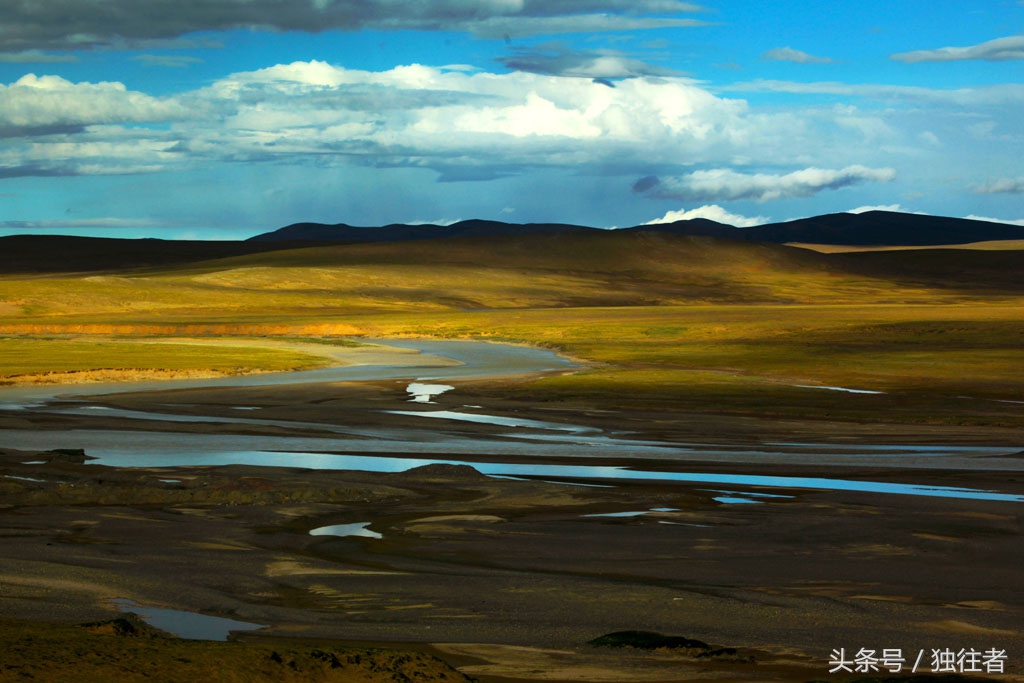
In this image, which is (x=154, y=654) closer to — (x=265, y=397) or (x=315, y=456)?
(x=315, y=456)

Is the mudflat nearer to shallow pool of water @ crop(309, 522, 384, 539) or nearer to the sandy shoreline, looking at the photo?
shallow pool of water @ crop(309, 522, 384, 539)

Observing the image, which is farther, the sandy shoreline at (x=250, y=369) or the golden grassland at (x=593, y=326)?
the sandy shoreline at (x=250, y=369)

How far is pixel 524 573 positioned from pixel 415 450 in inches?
476

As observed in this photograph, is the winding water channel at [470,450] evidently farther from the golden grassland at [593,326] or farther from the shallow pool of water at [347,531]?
the golden grassland at [593,326]

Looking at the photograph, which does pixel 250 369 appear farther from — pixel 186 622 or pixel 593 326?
pixel 593 326

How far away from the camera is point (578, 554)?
13414 millimetres

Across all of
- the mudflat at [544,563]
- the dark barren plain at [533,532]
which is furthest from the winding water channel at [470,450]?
the mudflat at [544,563]

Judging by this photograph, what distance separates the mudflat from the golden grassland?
15.6 meters

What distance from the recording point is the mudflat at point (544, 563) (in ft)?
30.5

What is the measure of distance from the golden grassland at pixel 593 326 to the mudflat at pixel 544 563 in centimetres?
1565

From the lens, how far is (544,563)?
12.9 m

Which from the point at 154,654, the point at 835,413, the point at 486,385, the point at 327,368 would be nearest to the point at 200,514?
the point at 154,654

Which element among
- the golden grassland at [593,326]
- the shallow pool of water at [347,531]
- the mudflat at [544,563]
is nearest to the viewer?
the mudflat at [544,563]

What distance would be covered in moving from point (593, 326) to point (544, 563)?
74411 millimetres
